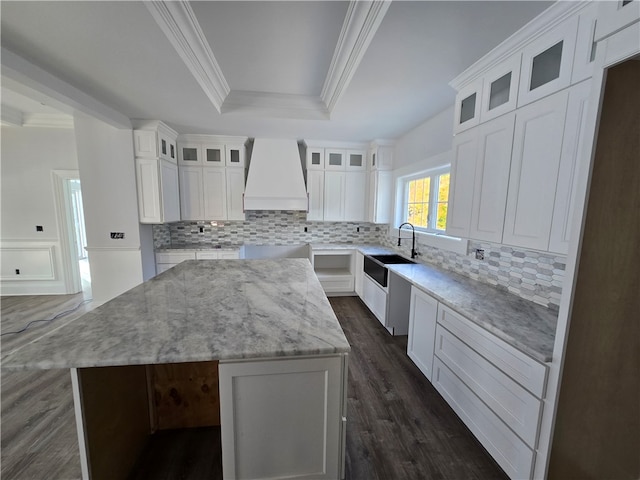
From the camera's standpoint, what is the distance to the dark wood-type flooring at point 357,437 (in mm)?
1371

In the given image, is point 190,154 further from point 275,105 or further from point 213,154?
point 275,105

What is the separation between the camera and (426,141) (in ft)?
9.97

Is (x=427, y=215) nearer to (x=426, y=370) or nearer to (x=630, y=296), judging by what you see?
(x=426, y=370)

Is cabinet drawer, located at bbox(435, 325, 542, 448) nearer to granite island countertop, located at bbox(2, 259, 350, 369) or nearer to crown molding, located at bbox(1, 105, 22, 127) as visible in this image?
granite island countertop, located at bbox(2, 259, 350, 369)

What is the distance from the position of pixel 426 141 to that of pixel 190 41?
8.49 feet

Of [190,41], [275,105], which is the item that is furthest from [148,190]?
[190,41]

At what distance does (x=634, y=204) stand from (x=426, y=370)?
67.9 inches

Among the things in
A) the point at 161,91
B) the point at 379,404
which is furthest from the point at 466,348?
the point at 161,91

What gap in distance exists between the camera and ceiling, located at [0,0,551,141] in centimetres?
142

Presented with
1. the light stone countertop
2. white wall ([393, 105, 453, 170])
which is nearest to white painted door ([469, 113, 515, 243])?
the light stone countertop

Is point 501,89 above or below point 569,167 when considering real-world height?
above

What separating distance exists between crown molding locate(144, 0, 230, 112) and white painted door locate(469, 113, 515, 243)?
7.11 ft

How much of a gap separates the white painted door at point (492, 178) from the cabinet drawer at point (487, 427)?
3.40 feet

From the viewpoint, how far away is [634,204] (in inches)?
36.6
